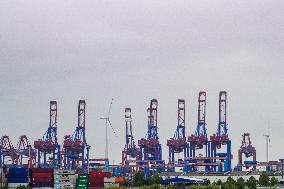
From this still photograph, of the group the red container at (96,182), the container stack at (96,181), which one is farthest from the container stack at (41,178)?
the red container at (96,182)

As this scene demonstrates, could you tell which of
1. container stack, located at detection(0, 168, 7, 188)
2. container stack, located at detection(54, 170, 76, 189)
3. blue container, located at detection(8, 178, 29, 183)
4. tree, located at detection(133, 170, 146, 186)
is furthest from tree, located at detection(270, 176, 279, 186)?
container stack, located at detection(0, 168, 7, 188)

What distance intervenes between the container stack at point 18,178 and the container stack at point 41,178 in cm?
146

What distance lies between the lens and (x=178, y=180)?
167750mm

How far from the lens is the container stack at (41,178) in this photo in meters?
159

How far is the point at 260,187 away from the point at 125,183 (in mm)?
31364

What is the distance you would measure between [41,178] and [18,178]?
4.85 metres

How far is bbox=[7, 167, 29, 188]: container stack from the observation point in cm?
15925

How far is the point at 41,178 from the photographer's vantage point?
161875 mm

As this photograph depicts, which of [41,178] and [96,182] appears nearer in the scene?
[41,178]

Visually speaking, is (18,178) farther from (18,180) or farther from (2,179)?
(2,179)

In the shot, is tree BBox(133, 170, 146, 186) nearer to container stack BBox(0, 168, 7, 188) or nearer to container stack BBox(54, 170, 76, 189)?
container stack BBox(54, 170, 76, 189)

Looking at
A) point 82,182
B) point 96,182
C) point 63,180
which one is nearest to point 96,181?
point 96,182

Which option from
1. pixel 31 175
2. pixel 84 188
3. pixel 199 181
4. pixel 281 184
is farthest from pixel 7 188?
pixel 281 184

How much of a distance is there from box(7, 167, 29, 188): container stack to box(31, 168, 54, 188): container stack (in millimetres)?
1464
